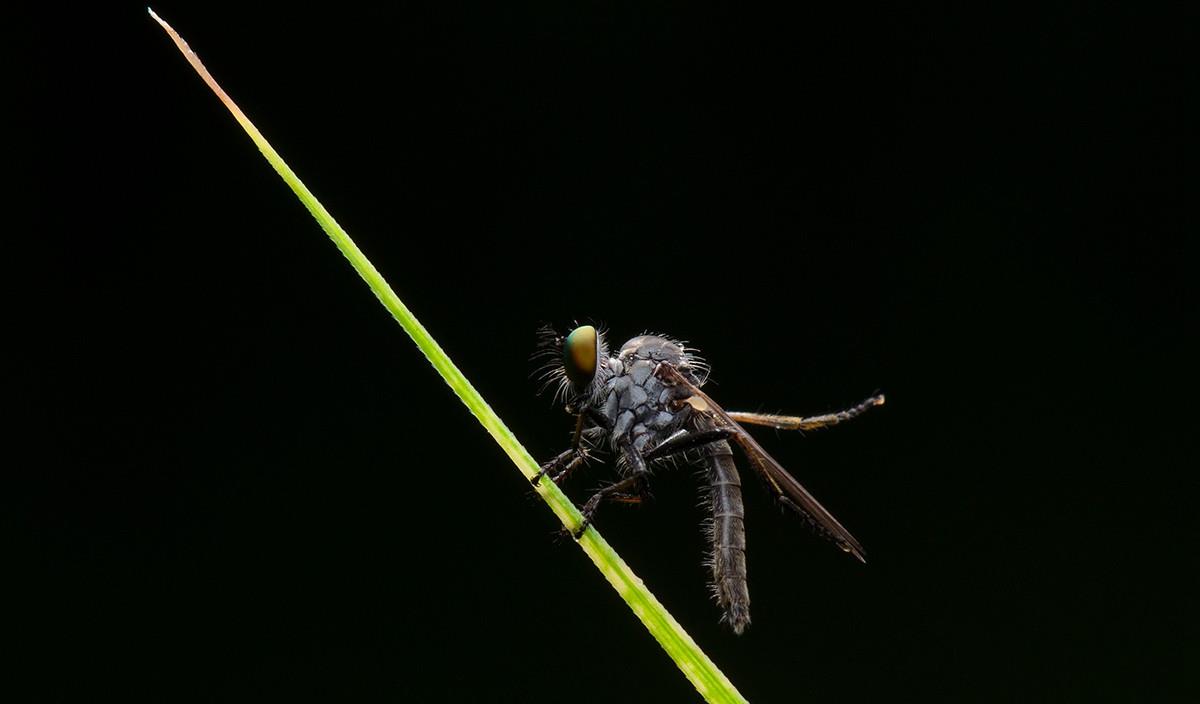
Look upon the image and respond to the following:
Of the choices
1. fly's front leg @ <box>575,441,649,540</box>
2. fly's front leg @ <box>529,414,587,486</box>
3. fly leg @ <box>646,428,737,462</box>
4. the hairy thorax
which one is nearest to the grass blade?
fly's front leg @ <box>575,441,649,540</box>

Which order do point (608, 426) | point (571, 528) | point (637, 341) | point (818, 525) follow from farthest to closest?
point (637, 341) < point (608, 426) < point (818, 525) < point (571, 528)

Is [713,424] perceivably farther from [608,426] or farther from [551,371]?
[551,371]

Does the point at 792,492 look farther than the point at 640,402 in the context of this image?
No

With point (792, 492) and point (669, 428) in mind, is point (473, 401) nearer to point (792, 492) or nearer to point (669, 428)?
point (792, 492)

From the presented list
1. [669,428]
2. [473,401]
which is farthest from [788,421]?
[473,401]

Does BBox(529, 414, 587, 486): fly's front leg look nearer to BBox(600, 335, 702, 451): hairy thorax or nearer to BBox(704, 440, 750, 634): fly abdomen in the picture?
BBox(600, 335, 702, 451): hairy thorax

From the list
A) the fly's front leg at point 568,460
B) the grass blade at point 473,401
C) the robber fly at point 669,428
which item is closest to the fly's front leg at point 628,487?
the robber fly at point 669,428

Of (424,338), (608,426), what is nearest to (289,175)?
(424,338)
